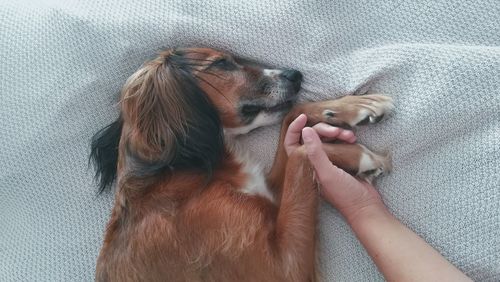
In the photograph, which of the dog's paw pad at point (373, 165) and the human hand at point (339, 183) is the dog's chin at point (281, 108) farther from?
the dog's paw pad at point (373, 165)

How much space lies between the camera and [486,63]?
75.7 inches

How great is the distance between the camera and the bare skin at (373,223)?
1.75 metres

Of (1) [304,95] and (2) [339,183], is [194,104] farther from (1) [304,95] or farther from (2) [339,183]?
(2) [339,183]

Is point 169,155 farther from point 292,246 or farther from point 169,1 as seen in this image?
point 169,1

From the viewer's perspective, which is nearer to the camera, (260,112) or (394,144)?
(394,144)

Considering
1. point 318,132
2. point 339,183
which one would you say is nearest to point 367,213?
point 339,183

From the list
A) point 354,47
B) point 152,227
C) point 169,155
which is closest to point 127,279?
point 152,227

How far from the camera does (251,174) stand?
7.06ft

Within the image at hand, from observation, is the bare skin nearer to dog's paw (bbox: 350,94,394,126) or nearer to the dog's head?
dog's paw (bbox: 350,94,394,126)

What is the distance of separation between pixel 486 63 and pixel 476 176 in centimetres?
47

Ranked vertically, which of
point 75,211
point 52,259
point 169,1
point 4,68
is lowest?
point 52,259

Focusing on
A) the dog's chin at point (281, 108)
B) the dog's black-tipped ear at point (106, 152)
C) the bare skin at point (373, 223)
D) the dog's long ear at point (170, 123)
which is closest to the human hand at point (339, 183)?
the bare skin at point (373, 223)

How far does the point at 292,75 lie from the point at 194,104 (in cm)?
47

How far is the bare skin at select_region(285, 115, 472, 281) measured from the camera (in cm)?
175
